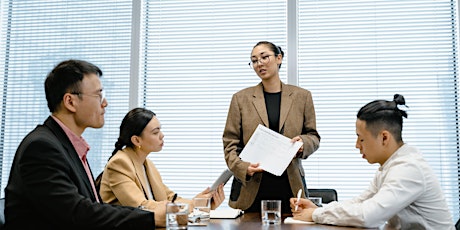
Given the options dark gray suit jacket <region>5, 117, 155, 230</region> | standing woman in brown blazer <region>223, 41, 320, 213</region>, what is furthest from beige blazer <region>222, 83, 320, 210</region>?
dark gray suit jacket <region>5, 117, 155, 230</region>

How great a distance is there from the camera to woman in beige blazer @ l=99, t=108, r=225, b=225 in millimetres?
1996

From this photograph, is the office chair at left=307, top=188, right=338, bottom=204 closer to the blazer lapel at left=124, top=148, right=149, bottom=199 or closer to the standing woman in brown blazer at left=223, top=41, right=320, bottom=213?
the standing woman in brown blazer at left=223, top=41, right=320, bottom=213

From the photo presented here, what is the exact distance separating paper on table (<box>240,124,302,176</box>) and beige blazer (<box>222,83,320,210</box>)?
3.8 inches

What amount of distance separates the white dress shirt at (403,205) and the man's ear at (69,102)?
974 millimetres

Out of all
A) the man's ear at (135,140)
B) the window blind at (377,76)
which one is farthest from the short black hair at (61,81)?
the window blind at (377,76)

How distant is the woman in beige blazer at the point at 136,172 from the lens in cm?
200

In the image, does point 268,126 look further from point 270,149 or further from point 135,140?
point 135,140

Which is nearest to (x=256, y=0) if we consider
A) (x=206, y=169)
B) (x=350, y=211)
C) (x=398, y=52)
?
(x=398, y=52)

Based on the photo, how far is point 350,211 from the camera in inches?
68.9

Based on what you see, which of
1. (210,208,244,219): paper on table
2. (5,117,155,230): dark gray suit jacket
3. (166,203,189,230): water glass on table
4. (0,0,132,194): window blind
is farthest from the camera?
(0,0,132,194): window blind

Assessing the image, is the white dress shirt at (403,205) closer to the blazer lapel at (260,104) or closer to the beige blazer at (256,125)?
the beige blazer at (256,125)

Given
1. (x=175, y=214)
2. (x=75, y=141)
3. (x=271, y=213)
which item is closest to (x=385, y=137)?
(x=271, y=213)

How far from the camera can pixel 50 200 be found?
1.35 metres

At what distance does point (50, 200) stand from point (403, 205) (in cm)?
122
